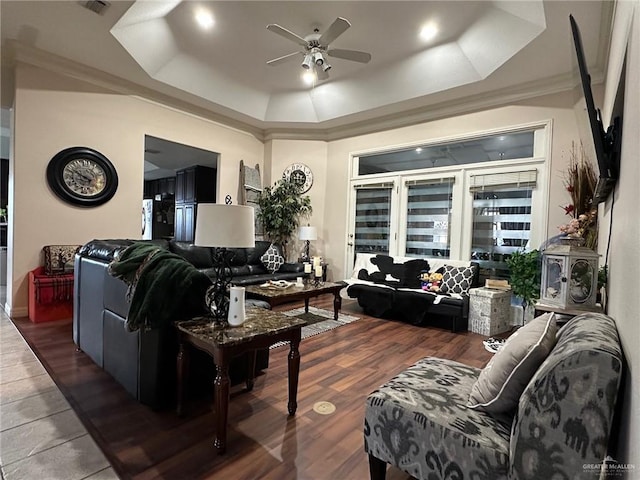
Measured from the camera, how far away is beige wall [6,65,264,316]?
383cm

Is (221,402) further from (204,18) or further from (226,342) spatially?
(204,18)

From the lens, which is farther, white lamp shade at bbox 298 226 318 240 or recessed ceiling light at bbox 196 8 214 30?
white lamp shade at bbox 298 226 318 240

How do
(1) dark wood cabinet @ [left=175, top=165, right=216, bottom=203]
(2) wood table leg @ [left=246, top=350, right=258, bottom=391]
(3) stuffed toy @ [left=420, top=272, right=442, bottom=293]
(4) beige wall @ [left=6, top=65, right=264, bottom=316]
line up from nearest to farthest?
(2) wood table leg @ [left=246, top=350, right=258, bottom=391] < (4) beige wall @ [left=6, top=65, right=264, bottom=316] < (3) stuffed toy @ [left=420, top=272, right=442, bottom=293] < (1) dark wood cabinet @ [left=175, top=165, right=216, bottom=203]

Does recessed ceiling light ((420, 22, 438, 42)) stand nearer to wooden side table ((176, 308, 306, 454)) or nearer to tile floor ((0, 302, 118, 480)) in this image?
wooden side table ((176, 308, 306, 454))

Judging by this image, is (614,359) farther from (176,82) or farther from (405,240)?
(176,82)

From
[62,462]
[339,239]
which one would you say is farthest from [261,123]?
[62,462]

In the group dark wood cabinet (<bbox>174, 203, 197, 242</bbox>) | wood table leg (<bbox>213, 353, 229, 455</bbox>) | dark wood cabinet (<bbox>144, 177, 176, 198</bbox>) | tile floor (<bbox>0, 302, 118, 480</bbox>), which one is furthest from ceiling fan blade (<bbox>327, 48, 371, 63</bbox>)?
dark wood cabinet (<bbox>144, 177, 176, 198</bbox>)

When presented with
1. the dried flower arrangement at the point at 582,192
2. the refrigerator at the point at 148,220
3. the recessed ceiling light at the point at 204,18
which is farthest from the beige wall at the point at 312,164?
the refrigerator at the point at 148,220

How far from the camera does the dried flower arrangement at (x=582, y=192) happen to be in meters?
3.13

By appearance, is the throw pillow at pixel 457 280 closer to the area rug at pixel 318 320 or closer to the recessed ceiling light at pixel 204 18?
the area rug at pixel 318 320

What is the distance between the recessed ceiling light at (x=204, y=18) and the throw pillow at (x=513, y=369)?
422 cm

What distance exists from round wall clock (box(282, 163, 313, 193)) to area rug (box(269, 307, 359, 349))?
2.57 m

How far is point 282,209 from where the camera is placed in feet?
19.9

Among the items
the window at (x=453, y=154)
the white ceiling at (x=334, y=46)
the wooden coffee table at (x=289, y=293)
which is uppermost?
the white ceiling at (x=334, y=46)
